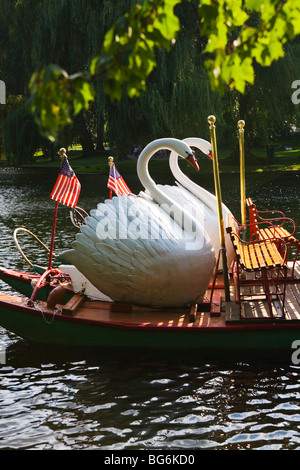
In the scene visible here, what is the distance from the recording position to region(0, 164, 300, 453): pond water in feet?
21.9

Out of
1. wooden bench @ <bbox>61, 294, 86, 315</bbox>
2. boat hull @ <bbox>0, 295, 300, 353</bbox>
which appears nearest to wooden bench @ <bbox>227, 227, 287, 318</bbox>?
boat hull @ <bbox>0, 295, 300, 353</bbox>

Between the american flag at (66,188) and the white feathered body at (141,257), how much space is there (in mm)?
699

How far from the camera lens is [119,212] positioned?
9.00 m

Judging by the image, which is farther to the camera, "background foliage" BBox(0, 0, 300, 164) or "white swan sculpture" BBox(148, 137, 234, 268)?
"background foliage" BBox(0, 0, 300, 164)

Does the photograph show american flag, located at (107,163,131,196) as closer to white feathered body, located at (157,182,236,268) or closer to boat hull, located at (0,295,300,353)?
white feathered body, located at (157,182,236,268)

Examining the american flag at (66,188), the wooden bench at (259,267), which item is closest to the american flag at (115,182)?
the american flag at (66,188)

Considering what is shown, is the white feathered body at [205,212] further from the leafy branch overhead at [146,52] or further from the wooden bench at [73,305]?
the leafy branch overhead at [146,52]

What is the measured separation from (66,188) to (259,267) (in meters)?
2.99

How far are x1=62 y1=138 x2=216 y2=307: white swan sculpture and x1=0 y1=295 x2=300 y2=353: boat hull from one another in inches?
18.1

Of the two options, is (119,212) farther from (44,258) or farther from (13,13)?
(13,13)

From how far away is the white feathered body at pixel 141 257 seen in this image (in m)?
8.73

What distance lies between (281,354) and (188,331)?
1.12 m

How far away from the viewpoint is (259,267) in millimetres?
8047

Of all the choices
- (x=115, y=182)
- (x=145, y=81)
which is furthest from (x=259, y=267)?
(x=145, y=81)
